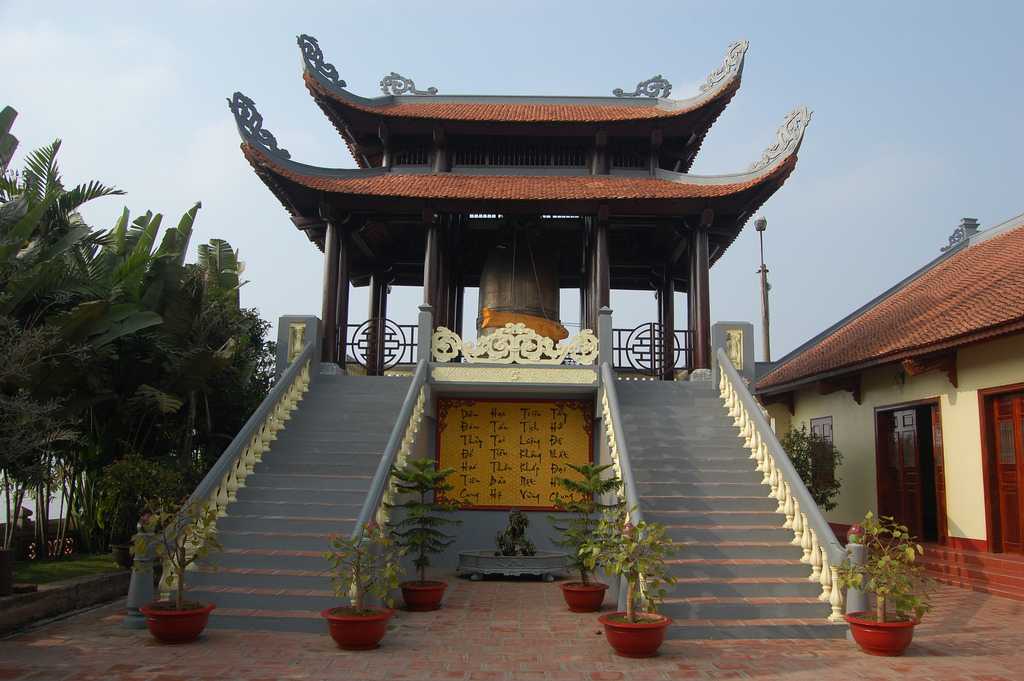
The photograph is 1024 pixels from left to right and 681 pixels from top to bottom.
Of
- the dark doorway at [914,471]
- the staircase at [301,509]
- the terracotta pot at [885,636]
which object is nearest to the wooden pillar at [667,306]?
the dark doorway at [914,471]

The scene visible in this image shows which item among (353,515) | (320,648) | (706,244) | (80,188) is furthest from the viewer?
(706,244)

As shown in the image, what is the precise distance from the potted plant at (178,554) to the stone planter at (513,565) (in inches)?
141

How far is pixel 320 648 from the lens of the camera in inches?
255

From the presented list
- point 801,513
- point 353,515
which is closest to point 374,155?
point 353,515

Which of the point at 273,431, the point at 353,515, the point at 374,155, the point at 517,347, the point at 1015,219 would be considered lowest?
the point at 353,515

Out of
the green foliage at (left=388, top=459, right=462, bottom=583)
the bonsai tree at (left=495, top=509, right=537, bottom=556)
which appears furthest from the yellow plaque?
the green foliage at (left=388, top=459, right=462, bottom=583)

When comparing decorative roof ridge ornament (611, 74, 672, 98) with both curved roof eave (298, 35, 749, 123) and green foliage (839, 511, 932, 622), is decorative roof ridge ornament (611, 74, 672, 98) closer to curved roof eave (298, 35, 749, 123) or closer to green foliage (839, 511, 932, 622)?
curved roof eave (298, 35, 749, 123)

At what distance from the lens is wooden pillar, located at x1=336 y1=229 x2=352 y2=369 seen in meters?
12.5

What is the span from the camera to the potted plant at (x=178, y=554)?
654 cm

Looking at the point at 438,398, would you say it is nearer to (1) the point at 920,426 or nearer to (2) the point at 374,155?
(2) the point at 374,155

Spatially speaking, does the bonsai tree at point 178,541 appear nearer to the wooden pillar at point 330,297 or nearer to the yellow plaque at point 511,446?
the yellow plaque at point 511,446

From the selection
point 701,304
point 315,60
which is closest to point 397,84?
point 315,60

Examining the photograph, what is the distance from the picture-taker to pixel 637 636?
6172 millimetres

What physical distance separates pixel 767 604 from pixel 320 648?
395 cm
